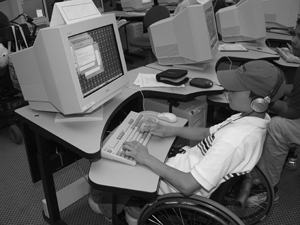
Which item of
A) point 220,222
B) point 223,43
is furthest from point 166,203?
point 223,43

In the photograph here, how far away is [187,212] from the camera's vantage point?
1239 mm

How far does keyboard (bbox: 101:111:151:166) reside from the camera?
1.25 meters

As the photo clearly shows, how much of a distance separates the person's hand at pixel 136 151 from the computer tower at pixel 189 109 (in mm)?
781

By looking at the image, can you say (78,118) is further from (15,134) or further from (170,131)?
(15,134)

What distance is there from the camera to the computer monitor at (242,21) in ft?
8.73

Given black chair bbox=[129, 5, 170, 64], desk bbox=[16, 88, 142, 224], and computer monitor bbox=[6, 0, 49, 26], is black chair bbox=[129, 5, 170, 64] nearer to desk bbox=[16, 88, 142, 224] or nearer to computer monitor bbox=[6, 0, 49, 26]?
computer monitor bbox=[6, 0, 49, 26]

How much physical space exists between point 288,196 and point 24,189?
76.2 inches

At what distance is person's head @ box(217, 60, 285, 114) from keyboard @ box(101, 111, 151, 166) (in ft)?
1.59

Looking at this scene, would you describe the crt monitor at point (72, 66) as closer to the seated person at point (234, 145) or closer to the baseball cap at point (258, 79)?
the seated person at point (234, 145)

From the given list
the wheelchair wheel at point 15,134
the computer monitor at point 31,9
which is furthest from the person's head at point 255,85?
the computer monitor at point 31,9

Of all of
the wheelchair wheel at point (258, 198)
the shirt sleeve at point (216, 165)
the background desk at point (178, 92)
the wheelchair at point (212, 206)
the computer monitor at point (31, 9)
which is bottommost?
the wheelchair wheel at point (258, 198)

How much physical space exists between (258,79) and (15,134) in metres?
2.24

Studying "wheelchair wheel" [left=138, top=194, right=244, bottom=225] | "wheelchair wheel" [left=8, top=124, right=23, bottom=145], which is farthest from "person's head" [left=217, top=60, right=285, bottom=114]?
"wheelchair wheel" [left=8, top=124, right=23, bottom=145]

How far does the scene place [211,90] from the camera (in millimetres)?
1883
